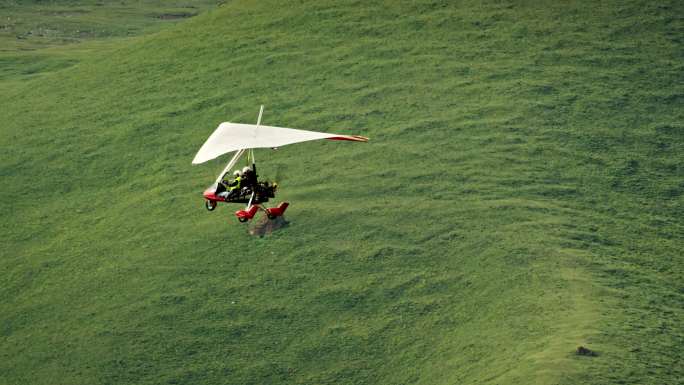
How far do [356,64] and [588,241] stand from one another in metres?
33.1

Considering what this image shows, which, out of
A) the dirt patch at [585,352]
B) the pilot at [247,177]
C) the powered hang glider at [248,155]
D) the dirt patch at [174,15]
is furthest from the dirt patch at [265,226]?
the dirt patch at [174,15]

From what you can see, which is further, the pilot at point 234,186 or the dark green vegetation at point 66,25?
the dark green vegetation at point 66,25

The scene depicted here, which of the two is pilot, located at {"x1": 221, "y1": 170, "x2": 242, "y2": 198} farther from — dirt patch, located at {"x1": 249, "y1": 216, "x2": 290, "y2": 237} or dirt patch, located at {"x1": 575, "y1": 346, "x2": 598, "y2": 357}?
dirt patch, located at {"x1": 249, "y1": 216, "x2": 290, "y2": 237}

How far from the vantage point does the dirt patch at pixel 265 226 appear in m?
67.4

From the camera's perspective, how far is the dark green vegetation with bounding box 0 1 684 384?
56.3 meters

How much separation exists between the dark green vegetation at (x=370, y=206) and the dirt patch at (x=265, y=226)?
1.13 metres

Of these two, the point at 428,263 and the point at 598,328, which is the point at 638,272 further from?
the point at 428,263

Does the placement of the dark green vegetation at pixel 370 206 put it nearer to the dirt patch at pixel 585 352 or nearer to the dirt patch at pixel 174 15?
the dirt patch at pixel 585 352

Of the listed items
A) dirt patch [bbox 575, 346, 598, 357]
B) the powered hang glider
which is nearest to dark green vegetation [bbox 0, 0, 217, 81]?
the powered hang glider

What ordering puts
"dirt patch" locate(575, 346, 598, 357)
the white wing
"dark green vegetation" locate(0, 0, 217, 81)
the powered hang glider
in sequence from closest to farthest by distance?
the powered hang glider
the white wing
"dirt patch" locate(575, 346, 598, 357)
"dark green vegetation" locate(0, 0, 217, 81)

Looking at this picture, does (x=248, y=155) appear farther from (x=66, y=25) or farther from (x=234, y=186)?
(x=66, y=25)

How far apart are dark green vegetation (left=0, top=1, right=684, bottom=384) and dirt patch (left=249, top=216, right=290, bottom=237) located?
113cm

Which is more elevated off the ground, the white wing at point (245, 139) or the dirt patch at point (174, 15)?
the white wing at point (245, 139)

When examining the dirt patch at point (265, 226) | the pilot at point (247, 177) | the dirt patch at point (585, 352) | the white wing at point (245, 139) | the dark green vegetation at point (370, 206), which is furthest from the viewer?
the dirt patch at point (265, 226)
